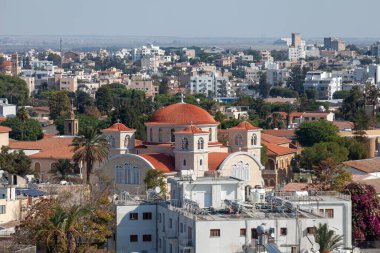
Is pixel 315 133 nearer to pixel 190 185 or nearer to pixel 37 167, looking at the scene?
pixel 37 167

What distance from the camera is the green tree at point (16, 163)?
55.6 meters

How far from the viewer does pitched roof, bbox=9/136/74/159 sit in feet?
197

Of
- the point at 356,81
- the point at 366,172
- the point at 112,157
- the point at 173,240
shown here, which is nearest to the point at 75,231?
the point at 173,240

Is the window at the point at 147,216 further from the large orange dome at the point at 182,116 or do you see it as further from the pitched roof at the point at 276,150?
the pitched roof at the point at 276,150

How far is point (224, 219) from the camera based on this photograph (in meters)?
31.6

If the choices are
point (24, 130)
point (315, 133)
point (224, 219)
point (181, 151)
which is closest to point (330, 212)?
point (224, 219)

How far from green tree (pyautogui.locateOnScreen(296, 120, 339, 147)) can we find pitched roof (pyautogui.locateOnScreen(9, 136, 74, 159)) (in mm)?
11353

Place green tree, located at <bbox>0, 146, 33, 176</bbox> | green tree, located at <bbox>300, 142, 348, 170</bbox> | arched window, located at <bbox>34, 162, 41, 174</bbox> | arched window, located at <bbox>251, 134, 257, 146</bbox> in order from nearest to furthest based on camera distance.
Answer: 1. arched window, located at <bbox>251, 134, 257, 146</bbox>
2. green tree, located at <bbox>0, 146, 33, 176</bbox>
3. green tree, located at <bbox>300, 142, 348, 170</bbox>
4. arched window, located at <bbox>34, 162, 41, 174</bbox>

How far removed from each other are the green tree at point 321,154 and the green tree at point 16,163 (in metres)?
10.3

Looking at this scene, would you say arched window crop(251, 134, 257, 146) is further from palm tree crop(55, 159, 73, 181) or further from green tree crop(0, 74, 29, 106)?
green tree crop(0, 74, 29, 106)

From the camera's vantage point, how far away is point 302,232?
31859 millimetres

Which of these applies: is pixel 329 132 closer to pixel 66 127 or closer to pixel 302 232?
pixel 66 127

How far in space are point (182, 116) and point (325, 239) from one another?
19.4 meters

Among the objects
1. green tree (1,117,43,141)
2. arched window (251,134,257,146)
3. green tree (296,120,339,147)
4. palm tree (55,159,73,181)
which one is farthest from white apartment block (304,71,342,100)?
arched window (251,134,257,146)
